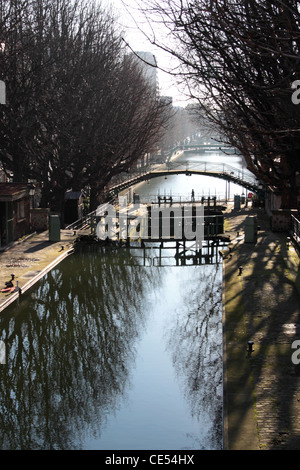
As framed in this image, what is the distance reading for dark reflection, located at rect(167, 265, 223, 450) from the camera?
56.0ft

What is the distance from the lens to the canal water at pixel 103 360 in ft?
53.2

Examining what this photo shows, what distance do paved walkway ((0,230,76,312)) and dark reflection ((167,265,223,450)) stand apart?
6.84m

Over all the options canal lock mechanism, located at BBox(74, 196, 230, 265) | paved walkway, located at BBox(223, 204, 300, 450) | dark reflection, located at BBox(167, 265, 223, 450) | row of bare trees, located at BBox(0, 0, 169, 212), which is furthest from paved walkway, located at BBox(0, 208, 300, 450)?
row of bare trees, located at BBox(0, 0, 169, 212)

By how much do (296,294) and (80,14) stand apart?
115ft

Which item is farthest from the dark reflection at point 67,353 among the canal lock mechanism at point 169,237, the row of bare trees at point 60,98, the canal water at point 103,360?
the row of bare trees at point 60,98

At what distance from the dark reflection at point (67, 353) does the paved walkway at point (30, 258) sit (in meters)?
0.51

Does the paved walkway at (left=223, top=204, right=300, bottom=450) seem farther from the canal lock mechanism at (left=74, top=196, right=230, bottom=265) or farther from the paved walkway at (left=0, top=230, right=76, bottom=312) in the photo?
the paved walkway at (left=0, top=230, right=76, bottom=312)

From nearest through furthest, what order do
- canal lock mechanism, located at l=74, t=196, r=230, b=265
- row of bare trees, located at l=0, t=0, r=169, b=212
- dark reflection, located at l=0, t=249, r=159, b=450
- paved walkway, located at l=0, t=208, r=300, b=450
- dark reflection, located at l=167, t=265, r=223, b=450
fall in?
paved walkway, located at l=0, t=208, r=300, b=450
dark reflection, located at l=0, t=249, r=159, b=450
dark reflection, located at l=167, t=265, r=223, b=450
canal lock mechanism, located at l=74, t=196, r=230, b=265
row of bare trees, located at l=0, t=0, r=169, b=212

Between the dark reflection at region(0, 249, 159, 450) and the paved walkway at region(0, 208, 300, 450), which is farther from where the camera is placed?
the dark reflection at region(0, 249, 159, 450)

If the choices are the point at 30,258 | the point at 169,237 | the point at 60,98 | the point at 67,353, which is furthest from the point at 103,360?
the point at 60,98

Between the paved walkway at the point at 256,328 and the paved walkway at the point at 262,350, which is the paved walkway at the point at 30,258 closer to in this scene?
the paved walkway at the point at 256,328

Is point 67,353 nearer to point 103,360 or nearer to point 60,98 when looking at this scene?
point 103,360
